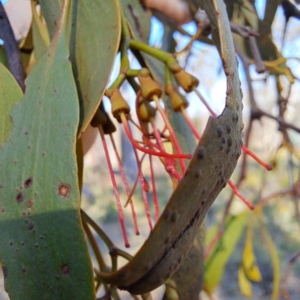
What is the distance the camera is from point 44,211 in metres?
0.25

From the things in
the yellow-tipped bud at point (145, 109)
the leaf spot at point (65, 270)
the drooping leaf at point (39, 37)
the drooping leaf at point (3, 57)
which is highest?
the drooping leaf at point (39, 37)

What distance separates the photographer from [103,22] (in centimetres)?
32

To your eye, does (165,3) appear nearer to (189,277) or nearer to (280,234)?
(189,277)

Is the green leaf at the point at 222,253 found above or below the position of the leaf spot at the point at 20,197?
below

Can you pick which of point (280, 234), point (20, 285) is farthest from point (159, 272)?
point (280, 234)

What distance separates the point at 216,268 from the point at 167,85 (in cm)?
44

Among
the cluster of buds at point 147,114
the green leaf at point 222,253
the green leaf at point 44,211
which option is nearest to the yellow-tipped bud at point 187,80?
the cluster of buds at point 147,114

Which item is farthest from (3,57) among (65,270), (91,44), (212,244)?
(212,244)

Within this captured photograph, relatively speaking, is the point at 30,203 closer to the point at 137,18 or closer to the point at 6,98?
the point at 6,98

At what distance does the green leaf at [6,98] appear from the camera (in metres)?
0.31

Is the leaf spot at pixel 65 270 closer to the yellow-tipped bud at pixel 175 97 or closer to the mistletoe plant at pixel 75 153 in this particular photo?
the mistletoe plant at pixel 75 153

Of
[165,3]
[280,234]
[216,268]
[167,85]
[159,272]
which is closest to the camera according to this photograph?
[159,272]

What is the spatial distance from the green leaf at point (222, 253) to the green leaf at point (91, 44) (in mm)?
442

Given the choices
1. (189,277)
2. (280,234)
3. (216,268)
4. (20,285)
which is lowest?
(280,234)
